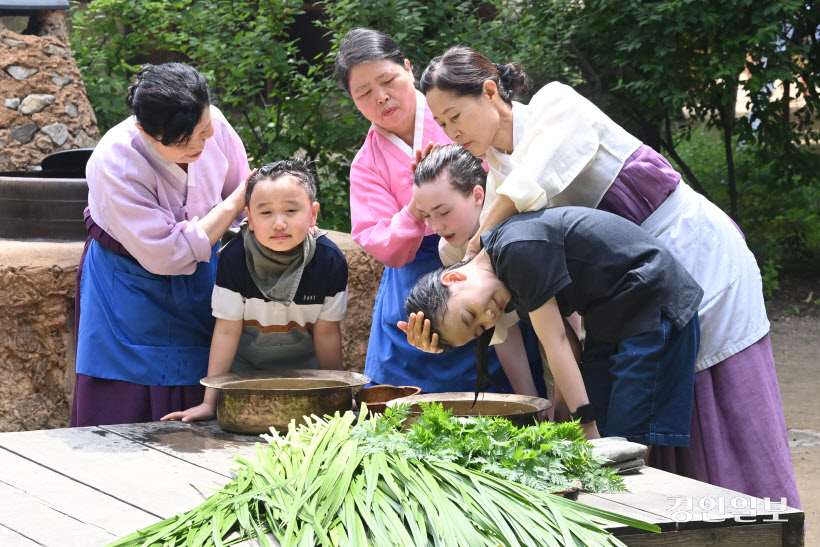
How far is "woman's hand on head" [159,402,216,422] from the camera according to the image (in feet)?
9.71

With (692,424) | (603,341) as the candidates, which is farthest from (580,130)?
(692,424)

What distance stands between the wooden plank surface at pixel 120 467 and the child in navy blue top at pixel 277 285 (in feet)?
1.31

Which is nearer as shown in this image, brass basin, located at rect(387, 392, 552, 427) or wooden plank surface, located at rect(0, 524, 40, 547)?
wooden plank surface, located at rect(0, 524, 40, 547)

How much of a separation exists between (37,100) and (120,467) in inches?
166

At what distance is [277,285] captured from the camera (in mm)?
3084

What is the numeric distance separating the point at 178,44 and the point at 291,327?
4625 mm

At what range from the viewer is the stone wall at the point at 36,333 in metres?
4.00

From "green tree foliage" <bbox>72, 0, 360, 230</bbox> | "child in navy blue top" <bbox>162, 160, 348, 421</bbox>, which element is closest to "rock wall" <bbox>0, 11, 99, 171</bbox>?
"green tree foliage" <bbox>72, 0, 360, 230</bbox>

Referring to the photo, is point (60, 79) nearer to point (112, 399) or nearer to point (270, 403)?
point (112, 399)

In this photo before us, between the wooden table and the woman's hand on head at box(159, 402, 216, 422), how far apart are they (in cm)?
24

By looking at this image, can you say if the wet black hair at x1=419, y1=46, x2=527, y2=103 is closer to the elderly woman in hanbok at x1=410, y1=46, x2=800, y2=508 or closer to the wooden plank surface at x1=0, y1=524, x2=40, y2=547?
the elderly woman in hanbok at x1=410, y1=46, x2=800, y2=508

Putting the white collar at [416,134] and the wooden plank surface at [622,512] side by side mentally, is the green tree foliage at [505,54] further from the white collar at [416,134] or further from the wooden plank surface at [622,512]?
the wooden plank surface at [622,512]

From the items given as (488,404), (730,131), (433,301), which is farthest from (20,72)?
(730,131)

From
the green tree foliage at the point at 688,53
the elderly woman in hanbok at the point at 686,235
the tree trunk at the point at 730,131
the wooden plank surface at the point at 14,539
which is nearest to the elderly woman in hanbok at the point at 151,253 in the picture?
the elderly woman in hanbok at the point at 686,235
